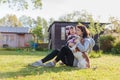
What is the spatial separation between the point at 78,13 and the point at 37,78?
59.4 m

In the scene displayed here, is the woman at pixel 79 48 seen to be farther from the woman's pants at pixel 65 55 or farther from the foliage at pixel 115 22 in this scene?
the foliage at pixel 115 22

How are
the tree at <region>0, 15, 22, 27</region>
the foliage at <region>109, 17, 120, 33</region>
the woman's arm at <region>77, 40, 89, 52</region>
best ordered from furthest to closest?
the tree at <region>0, 15, 22, 27</region> < the foliage at <region>109, 17, 120, 33</region> < the woman's arm at <region>77, 40, 89, 52</region>

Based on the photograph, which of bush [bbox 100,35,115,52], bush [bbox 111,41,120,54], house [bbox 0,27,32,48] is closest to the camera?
bush [bbox 111,41,120,54]

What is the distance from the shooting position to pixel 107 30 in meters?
32.6

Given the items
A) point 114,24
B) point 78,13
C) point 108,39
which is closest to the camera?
point 108,39

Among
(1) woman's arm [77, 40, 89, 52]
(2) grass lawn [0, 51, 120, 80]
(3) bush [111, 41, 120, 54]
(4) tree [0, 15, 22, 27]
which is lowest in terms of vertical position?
(3) bush [111, 41, 120, 54]

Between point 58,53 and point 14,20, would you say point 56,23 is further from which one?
point 14,20

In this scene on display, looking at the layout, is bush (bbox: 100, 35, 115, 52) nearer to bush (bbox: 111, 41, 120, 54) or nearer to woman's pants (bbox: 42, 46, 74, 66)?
bush (bbox: 111, 41, 120, 54)

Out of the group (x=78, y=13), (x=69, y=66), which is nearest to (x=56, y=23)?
Answer: (x=69, y=66)

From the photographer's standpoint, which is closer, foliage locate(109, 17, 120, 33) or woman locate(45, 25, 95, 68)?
woman locate(45, 25, 95, 68)

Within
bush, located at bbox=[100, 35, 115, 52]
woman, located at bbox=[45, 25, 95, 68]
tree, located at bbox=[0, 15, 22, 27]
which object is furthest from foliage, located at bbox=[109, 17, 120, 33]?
tree, located at bbox=[0, 15, 22, 27]

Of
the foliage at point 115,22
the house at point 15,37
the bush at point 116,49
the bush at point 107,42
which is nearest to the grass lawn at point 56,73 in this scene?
the bush at point 116,49

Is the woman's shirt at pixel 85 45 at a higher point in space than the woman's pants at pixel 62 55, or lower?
higher

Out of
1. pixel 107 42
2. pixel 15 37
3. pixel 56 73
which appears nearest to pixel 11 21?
pixel 15 37
